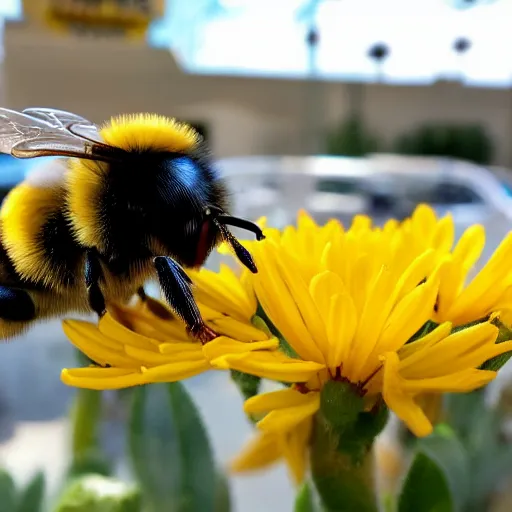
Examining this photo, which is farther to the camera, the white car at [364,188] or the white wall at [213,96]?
the white wall at [213,96]

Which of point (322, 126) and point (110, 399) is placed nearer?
point (110, 399)

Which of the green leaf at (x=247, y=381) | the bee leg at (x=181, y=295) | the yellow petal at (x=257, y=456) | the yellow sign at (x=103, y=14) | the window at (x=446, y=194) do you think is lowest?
the window at (x=446, y=194)

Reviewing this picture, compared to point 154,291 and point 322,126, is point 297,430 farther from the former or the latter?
point 322,126

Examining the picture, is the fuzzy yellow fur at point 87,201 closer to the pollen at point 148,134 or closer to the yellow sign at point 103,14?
the pollen at point 148,134

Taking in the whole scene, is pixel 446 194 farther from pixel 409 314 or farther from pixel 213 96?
pixel 409 314

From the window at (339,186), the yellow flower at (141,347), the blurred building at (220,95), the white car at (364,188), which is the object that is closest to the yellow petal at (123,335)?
the yellow flower at (141,347)

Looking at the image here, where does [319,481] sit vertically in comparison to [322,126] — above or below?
above

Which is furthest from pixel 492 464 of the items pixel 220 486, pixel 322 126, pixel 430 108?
pixel 430 108
